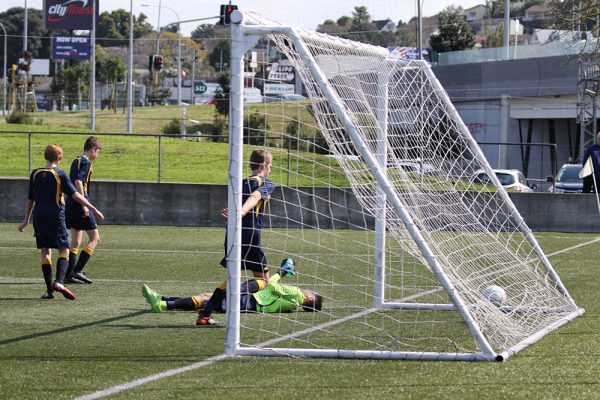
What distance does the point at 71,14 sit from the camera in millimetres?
58000

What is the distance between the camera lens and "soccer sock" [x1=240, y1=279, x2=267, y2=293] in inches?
376

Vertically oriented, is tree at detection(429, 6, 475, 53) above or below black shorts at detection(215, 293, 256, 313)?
above

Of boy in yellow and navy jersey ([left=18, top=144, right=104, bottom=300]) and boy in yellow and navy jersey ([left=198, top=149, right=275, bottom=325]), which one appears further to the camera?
boy in yellow and navy jersey ([left=18, top=144, right=104, bottom=300])

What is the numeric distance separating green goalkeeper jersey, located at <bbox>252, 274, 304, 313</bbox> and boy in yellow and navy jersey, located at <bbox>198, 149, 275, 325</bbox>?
0.29ft

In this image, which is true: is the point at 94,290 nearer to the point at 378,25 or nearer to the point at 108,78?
the point at 108,78

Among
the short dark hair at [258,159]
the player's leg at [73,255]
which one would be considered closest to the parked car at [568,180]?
the player's leg at [73,255]

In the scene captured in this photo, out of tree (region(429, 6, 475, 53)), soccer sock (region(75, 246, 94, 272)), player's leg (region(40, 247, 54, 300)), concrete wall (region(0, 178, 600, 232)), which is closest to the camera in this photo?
player's leg (region(40, 247, 54, 300))

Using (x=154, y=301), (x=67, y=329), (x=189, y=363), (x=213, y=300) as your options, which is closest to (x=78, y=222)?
(x=154, y=301)

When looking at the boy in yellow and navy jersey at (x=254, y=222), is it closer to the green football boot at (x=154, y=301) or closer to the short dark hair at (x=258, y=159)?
the short dark hair at (x=258, y=159)

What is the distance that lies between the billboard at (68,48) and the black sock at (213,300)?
6317 cm

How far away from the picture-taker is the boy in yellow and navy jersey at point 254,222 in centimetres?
908

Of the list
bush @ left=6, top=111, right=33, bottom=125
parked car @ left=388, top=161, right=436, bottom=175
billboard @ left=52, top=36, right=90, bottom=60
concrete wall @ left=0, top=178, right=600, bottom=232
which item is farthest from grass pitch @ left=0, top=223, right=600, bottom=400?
billboard @ left=52, top=36, right=90, bottom=60

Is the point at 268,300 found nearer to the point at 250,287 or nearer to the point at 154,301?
the point at 250,287

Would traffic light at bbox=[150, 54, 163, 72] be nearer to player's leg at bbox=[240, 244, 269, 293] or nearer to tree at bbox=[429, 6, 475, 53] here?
tree at bbox=[429, 6, 475, 53]
